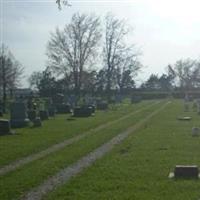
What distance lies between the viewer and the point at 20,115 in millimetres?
29969

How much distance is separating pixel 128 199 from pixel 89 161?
17.7 ft

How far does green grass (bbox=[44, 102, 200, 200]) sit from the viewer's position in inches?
376

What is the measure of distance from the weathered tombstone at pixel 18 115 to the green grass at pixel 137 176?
12.0 meters

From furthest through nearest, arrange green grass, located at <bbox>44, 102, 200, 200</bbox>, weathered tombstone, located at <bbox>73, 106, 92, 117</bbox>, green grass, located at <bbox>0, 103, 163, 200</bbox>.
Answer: weathered tombstone, located at <bbox>73, 106, 92, 117</bbox>
green grass, located at <bbox>0, 103, 163, 200</bbox>
green grass, located at <bbox>44, 102, 200, 200</bbox>

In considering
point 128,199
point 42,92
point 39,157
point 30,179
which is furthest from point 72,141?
point 42,92

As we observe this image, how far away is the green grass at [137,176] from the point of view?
9555 mm

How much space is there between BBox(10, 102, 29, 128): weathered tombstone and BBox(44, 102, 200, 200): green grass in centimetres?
1195

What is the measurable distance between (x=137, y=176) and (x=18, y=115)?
1921 cm

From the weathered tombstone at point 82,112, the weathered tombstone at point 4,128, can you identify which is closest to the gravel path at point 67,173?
the weathered tombstone at point 4,128

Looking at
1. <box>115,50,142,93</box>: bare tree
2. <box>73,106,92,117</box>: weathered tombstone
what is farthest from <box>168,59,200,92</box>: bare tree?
<box>73,106,92,117</box>: weathered tombstone

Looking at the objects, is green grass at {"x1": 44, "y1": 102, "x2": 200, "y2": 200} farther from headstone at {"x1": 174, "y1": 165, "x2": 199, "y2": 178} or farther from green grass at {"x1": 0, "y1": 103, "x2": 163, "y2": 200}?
green grass at {"x1": 0, "y1": 103, "x2": 163, "y2": 200}

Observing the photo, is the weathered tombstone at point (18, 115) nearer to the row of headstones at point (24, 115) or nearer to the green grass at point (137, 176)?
the row of headstones at point (24, 115)

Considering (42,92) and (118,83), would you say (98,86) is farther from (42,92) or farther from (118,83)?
(42,92)

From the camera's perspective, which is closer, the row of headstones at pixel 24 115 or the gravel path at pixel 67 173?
the gravel path at pixel 67 173
